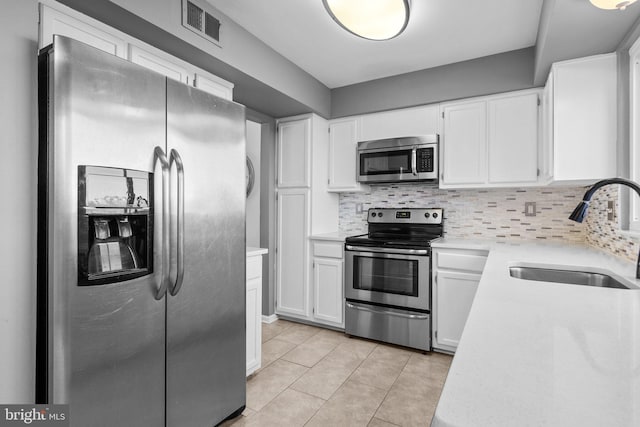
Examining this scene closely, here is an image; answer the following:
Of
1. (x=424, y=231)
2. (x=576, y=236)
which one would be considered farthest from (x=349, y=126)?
(x=576, y=236)

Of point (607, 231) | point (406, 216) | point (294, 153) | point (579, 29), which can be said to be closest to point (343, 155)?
point (294, 153)

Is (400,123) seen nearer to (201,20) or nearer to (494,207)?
(494,207)

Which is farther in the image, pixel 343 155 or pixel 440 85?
pixel 343 155

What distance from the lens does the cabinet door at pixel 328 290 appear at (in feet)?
10.6

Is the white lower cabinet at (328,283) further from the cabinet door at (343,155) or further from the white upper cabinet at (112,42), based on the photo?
the white upper cabinet at (112,42)

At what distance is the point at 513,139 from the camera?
277 centimetres

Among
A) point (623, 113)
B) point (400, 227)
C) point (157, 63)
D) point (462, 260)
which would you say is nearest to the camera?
point (157, 63)

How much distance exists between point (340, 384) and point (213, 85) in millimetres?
2241

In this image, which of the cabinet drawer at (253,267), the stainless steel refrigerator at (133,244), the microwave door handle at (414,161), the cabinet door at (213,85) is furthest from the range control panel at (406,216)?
the stainless steel refrigerator at (133,244)

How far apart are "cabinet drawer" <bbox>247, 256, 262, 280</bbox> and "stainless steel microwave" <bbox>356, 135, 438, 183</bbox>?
1540 mm

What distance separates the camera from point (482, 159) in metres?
2.89

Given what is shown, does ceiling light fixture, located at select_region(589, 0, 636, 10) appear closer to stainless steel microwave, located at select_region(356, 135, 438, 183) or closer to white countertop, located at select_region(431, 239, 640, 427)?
white countertop, located at select_region(431, 239, 640, 427)

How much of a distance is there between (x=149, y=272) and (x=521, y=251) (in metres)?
2.28

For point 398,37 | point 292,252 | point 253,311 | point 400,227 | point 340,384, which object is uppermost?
point 398,37
